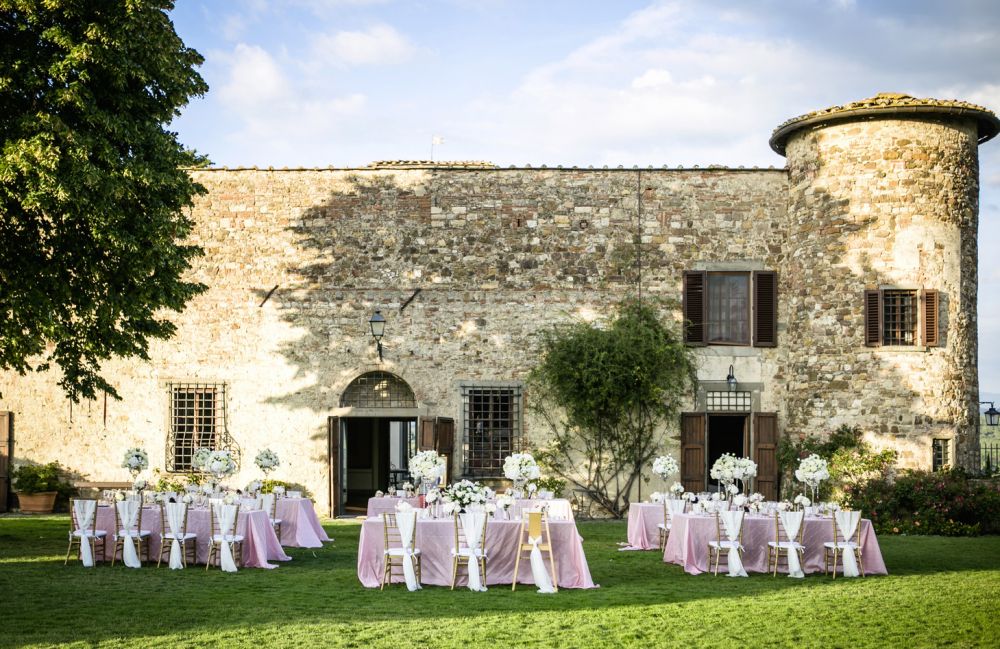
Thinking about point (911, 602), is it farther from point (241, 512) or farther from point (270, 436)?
point (270, 436)

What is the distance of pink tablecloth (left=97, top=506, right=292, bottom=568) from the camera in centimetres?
1159

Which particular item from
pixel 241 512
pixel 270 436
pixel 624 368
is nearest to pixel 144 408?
pixel 270 436

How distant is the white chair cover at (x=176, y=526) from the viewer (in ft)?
37.1

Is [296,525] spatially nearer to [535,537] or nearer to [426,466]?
[426,466]

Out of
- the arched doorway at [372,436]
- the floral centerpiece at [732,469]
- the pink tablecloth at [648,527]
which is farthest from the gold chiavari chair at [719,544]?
the arched doorway at [372,436]

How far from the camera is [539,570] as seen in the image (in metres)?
9.95

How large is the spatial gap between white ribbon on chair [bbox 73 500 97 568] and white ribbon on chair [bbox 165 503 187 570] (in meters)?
0.92

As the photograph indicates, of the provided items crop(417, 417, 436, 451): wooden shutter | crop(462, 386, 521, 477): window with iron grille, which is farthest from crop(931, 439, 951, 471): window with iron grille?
crop(417, 417, 436, 451): wooden shutter

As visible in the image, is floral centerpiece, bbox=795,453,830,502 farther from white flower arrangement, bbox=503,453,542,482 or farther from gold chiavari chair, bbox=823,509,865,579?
white flower arrangement, bbox=503,453,542,482

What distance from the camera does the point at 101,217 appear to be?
453 inches

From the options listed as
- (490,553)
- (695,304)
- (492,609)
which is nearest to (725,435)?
(695,304)

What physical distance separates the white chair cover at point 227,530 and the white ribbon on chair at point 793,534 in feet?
20.5

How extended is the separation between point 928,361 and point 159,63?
1251cm

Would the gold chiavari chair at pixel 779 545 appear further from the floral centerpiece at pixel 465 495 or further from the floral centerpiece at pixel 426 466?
the floral centerpiece at pixel 426 466
